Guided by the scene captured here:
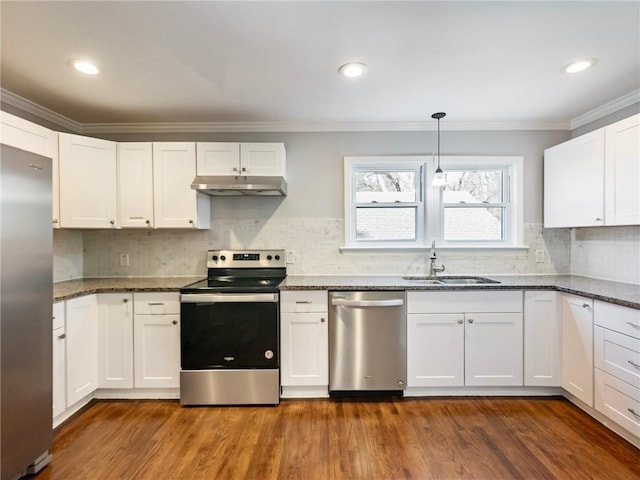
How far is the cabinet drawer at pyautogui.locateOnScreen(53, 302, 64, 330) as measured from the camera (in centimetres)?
203

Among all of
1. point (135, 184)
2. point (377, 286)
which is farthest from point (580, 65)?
point (135, 184)

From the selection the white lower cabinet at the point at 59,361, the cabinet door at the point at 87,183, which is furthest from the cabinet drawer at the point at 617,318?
the cabinet door at the point at 87,183

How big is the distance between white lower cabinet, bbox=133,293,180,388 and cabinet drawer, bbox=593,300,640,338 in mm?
2946

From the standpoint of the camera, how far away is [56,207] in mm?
2412

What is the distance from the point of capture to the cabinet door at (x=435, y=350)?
243cm

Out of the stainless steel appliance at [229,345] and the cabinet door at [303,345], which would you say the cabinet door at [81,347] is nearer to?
the stainless steel appliance at [229,345]

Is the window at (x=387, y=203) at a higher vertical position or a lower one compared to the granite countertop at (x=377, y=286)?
higher

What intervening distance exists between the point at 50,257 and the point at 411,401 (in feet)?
8.46

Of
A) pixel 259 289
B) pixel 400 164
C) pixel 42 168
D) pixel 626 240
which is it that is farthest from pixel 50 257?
pixel 626 240

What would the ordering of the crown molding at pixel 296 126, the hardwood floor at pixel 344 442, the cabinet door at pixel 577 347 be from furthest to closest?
the crown molding at pixel 296 126 < the cabinet door at pixel 577 347 < the hardwood floor at pixel 344 442

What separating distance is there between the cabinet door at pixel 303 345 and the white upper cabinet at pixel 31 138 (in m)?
1.78

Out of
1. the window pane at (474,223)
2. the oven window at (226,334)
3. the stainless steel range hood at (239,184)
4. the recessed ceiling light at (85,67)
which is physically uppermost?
the recessed ceiling light at (85,67)

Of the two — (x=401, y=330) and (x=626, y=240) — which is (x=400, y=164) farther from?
(x=626, y=240)

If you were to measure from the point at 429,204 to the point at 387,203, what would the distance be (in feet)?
1.30
